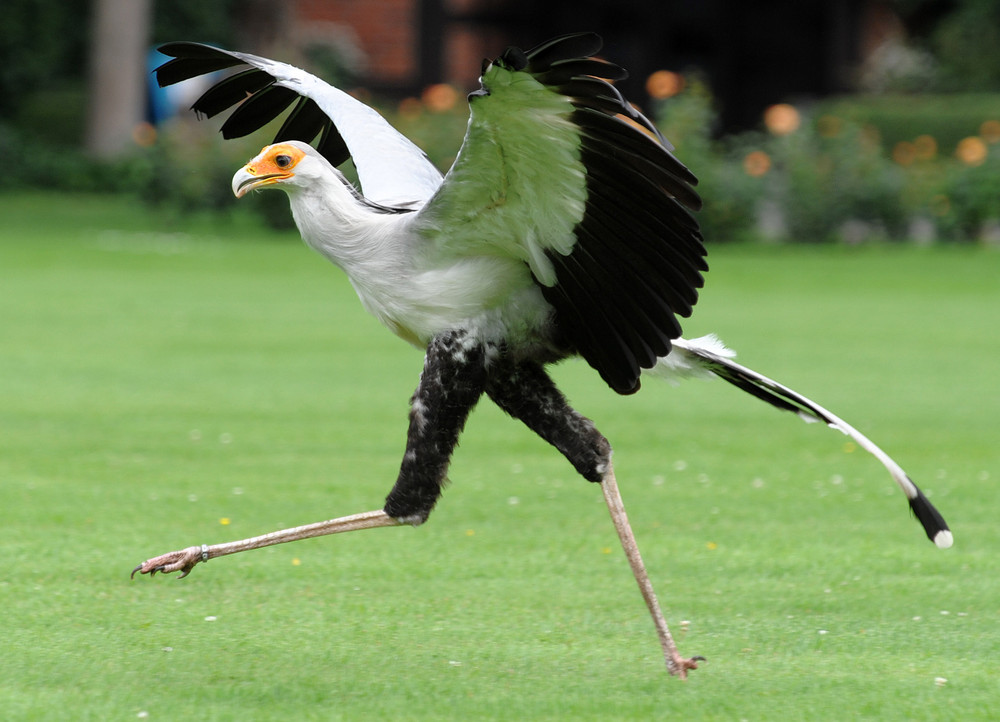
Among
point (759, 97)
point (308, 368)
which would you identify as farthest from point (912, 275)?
point (759, 97)

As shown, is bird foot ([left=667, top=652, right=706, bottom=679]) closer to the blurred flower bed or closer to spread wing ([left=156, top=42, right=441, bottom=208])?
spread wing ([left=156, top=42, right=441, bottom=208])

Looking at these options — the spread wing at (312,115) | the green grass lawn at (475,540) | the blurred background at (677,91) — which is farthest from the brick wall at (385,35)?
the spread wing at (312,115)

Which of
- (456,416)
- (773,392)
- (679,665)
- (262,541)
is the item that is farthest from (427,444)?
(773,392)

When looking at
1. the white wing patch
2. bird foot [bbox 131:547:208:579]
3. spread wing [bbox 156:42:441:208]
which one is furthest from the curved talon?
the white wing patch

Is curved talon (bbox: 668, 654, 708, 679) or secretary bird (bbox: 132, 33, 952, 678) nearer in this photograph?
secretary bird (bbox: 132, 33, 952, 678)

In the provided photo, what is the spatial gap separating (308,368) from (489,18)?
65.3ft

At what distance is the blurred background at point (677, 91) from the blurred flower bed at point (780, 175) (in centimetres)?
3

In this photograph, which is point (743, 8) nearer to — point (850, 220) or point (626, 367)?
point (850, 220)

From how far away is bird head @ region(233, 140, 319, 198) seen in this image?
5.35 metres

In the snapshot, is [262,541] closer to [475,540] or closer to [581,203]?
[581,203]

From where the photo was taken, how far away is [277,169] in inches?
211

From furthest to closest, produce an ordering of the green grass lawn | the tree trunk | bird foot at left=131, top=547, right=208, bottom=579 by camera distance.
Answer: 1. the tree trunk
2. bird foot at left=131, top=547, right=208, bottom=579
3. the green grass lawn

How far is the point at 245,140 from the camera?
23.3m

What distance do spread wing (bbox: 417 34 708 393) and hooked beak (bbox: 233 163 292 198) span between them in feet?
1.81
